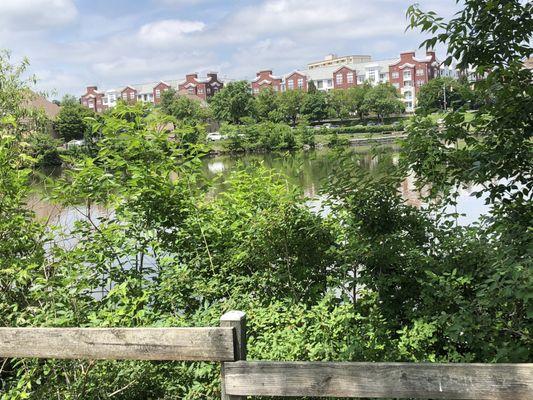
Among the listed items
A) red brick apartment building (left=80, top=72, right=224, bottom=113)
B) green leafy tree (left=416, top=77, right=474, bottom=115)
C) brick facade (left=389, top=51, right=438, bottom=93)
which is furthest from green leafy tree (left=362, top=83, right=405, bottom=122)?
green leafy tree (left=416, top=77, right=474, bottom=115)

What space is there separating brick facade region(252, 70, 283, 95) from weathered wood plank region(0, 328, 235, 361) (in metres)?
133

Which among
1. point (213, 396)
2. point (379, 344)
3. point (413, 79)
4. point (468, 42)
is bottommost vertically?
point (213, 396)

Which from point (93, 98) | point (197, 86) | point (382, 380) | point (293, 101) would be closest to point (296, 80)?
point (197, 86)

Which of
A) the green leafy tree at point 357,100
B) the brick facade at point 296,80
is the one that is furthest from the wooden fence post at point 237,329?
the brick facade at point 296,80

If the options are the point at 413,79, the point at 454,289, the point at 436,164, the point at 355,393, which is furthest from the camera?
the point at 413,79

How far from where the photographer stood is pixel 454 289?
11.9 ft

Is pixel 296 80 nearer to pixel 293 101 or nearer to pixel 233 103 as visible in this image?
pixel 293 101

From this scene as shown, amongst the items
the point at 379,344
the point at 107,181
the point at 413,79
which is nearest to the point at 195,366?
the point at 379,344

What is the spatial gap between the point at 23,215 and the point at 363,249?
9.10 feet

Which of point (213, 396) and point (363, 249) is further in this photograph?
point (363, 249)

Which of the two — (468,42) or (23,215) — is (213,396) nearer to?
(23,215)

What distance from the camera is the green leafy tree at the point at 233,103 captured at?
284 feet

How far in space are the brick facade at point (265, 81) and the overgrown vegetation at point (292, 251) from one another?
5141 inches

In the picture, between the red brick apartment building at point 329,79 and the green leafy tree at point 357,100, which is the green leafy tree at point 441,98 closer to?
the green leafy tree at point 357,100
